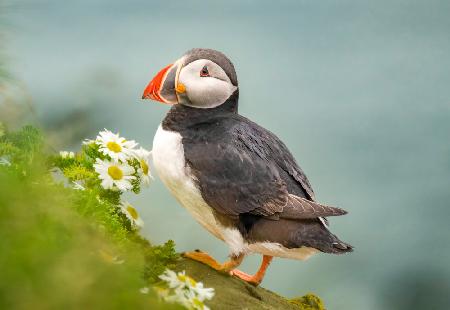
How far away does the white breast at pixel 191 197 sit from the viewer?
424cm

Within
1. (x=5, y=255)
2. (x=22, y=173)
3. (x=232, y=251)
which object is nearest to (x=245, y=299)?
(x=232, y=251)

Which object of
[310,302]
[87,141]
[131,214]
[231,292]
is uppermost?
[87,141]

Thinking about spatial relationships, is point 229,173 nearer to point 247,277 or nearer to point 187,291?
point 247,277

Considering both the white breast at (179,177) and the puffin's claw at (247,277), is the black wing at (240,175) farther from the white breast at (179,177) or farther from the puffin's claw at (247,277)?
the puffin's claw at (247,277)

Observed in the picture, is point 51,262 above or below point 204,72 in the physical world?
below

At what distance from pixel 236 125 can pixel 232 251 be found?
0.73m

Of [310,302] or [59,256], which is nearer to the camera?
[59,256]

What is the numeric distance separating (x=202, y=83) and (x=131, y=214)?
2.87ft

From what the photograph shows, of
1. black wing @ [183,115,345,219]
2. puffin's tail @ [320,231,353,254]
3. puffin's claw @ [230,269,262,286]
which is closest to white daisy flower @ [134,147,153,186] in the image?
black wing @ [183,115,345,219]

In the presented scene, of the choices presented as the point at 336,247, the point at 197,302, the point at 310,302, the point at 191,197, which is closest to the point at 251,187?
the point at 191,197

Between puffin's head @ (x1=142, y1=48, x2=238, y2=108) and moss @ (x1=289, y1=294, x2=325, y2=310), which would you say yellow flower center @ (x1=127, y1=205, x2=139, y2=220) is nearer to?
puffin's head @ (x1=142, y1=48, x2=238, y2=108)

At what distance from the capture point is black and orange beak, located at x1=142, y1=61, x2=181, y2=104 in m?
4.46

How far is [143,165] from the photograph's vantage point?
A: 4.48 metres

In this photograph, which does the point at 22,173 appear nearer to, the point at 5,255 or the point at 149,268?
the point at 149,268
